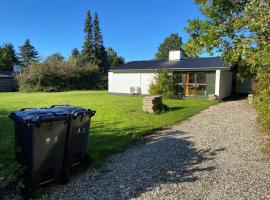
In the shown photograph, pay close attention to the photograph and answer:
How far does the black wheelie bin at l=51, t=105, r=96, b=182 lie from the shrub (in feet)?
99.5

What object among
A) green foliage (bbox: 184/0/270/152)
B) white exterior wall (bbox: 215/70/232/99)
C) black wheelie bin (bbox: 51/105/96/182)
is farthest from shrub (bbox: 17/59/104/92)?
black wheelie bin (bbox: 51/105/96/182)

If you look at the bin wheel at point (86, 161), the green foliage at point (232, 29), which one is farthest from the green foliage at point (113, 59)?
the bin wheel at point (86, 161)

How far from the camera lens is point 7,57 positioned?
197ft

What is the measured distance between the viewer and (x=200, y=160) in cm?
618

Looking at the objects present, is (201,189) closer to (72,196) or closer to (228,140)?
(72,196)

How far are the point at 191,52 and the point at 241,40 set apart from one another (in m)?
1.88

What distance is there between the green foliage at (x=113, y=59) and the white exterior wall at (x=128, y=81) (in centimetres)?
2746

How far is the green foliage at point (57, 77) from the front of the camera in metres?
33.8

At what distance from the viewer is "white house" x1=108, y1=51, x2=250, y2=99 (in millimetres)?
20625

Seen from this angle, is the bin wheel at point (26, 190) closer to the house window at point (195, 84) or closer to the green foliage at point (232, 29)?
the green foliage at point (232, 29)

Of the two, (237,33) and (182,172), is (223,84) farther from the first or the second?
(182,172)

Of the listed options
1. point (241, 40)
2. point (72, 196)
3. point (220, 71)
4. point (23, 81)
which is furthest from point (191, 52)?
point (23, 81)

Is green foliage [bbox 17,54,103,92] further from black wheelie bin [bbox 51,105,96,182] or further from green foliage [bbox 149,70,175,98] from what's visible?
black wheelie bin [bbox 51,105,96,182]

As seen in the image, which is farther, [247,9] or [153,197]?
[247,9]
